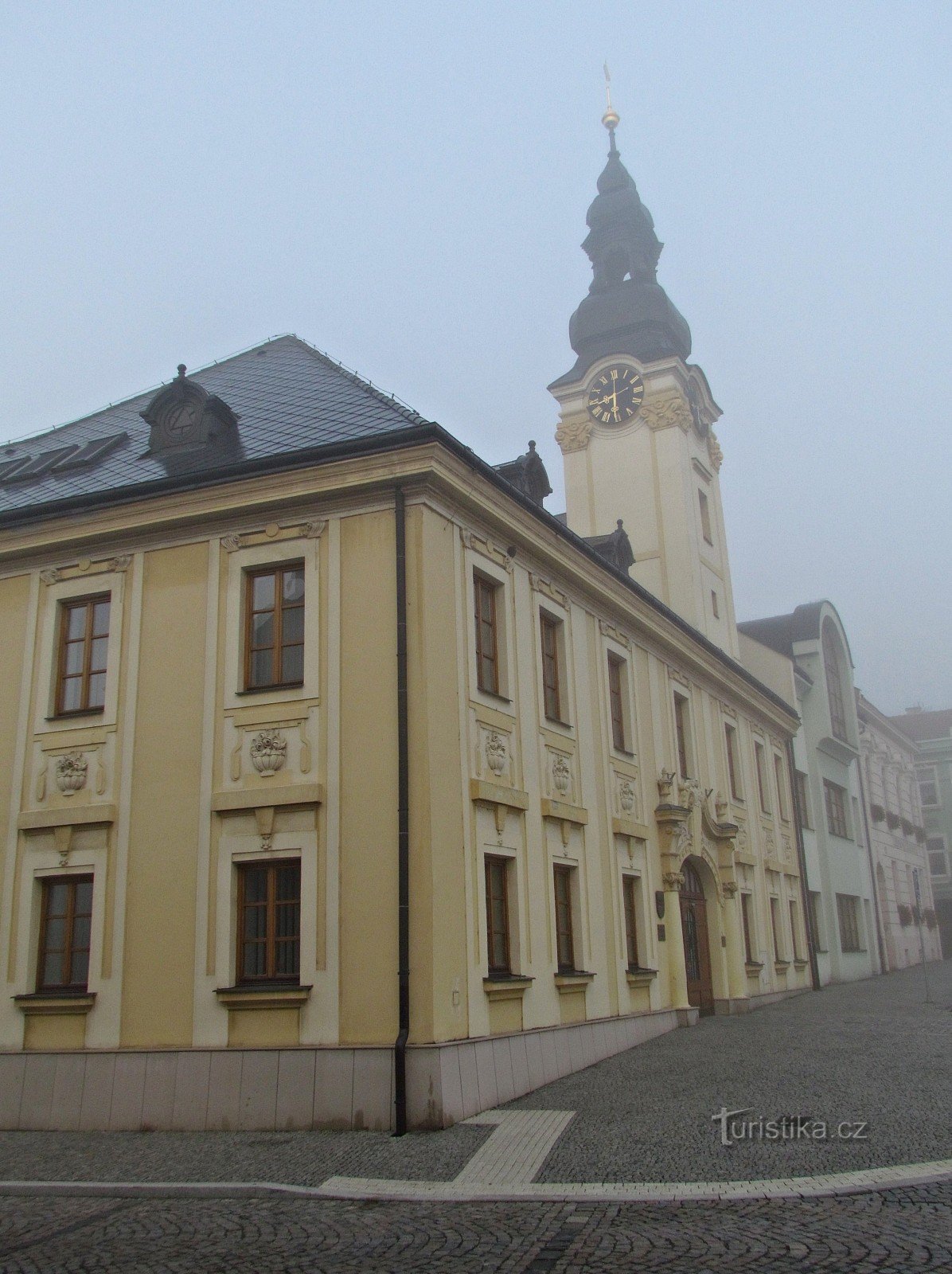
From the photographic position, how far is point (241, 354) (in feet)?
69.3

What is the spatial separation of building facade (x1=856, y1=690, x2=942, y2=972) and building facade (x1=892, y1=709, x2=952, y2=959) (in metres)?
8.59

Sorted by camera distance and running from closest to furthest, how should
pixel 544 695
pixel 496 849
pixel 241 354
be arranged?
pixel 496 849 < pixel 544 695 < pixel 241 354

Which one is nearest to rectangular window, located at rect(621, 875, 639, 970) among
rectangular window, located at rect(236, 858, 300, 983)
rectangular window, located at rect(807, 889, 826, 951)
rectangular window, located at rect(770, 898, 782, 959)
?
rectangular window, located at rect(236, 858, 300, 983)

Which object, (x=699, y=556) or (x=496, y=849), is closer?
(x=496, y=849)

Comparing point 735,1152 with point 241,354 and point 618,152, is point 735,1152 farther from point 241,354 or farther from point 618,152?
point 618,152

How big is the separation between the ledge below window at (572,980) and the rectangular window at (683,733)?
22.9 feet

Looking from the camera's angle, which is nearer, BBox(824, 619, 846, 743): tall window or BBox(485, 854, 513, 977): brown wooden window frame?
BBox(485, 854, 513, 977): brown wooden window frame

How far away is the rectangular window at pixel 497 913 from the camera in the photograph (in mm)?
14609

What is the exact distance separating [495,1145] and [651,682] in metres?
11.6

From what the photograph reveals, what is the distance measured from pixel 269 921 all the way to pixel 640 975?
7101mm

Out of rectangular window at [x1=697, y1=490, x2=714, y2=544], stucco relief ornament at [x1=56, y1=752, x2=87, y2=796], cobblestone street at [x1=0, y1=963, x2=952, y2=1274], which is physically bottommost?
cobblestone street at [x1=0, y1=963, x2=952, y2=1274]

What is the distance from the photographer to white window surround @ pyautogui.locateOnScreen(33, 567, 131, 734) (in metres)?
15.3

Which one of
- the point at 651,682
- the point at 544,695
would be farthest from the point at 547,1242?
the point at 651,682

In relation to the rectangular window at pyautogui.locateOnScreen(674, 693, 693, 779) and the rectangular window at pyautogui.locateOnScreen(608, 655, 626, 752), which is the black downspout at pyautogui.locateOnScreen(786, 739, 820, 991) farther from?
the rectangular window at pyautogui.locateOnScreen(608, 655, 626, 752)
